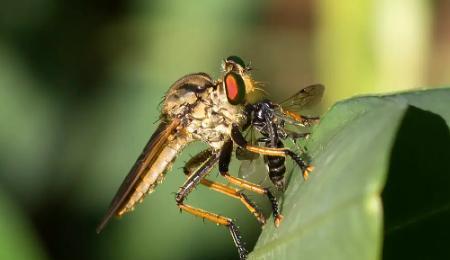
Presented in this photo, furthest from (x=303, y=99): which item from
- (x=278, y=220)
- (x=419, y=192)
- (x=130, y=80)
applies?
(x=130, y=80)

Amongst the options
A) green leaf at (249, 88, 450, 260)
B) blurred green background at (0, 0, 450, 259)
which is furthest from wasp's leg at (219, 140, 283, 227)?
blurred green background at (0, 0, 450, 259)

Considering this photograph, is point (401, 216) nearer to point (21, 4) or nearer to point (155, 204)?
point (155, 204)

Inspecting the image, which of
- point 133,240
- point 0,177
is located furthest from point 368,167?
point 0,177

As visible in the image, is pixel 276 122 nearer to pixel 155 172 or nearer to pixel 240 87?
pixel 240 87

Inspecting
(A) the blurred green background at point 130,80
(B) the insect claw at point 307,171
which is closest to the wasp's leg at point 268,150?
(B) the insect claw at point 307,171

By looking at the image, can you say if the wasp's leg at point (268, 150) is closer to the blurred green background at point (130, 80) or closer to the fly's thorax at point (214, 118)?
the fly's thorax at point (214, 118)

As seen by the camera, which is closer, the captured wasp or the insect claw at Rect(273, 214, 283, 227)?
the insect claw at Rect(273, 214, 283, 227)

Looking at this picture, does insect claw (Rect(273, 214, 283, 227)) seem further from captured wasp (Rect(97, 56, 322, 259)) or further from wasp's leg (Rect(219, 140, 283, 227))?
captured wasp (Rect(97, 56, 322, 259))
